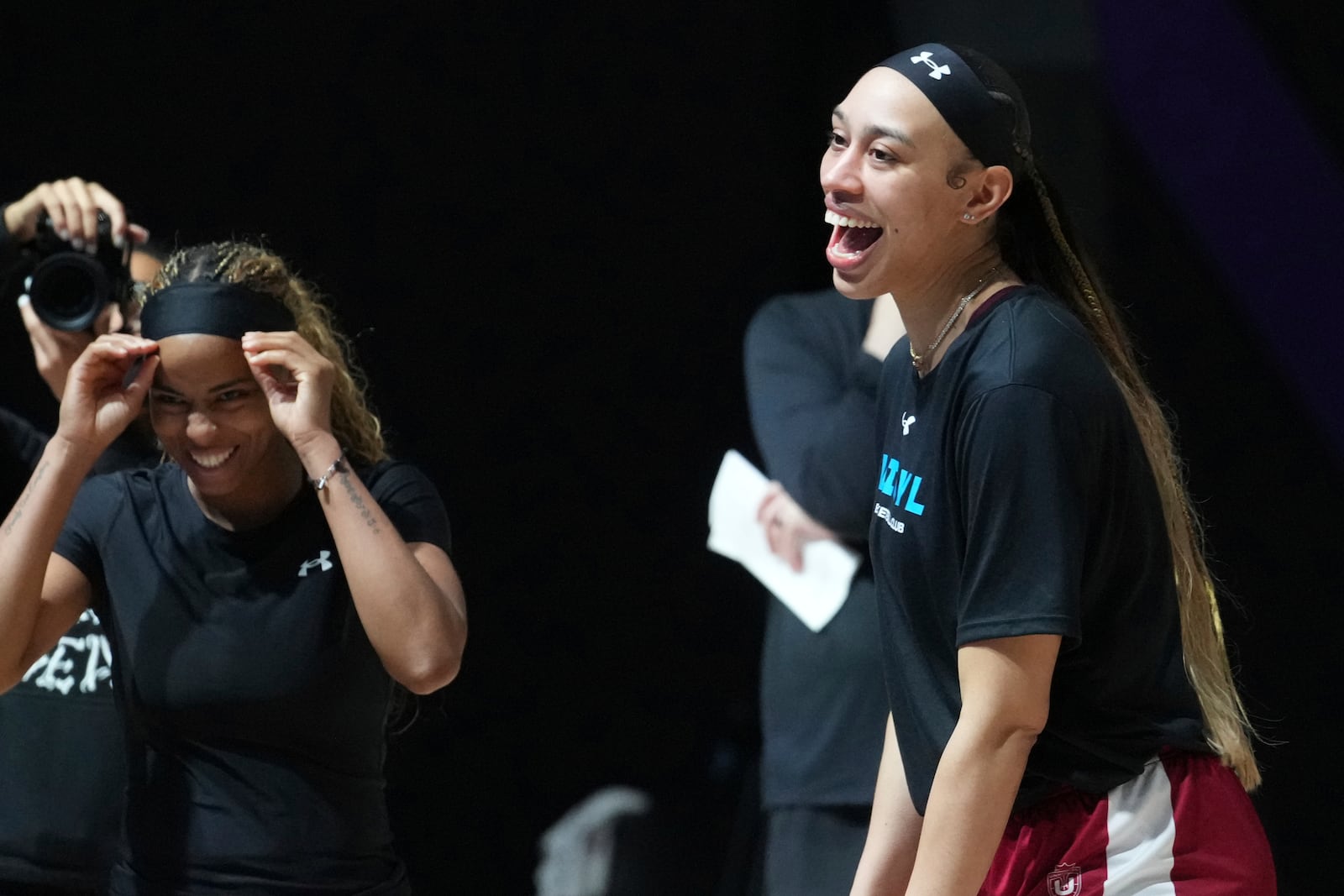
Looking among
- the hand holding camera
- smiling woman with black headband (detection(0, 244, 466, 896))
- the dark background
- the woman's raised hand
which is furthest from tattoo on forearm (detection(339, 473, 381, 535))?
Result: the dark background

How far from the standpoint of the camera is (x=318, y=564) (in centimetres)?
211

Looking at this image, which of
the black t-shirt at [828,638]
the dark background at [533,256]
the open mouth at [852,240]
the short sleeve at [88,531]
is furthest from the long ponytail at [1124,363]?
the dark background at [533,256]

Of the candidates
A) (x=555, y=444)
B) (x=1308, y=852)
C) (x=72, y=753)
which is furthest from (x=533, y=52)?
(x=1308, y=852)

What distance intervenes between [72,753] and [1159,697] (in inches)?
55.9

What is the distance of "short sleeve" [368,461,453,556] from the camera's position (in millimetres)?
2156

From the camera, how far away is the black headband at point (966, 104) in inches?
63.2

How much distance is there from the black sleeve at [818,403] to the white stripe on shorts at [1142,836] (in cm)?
80

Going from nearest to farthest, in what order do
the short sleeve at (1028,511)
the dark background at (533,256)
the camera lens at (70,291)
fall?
the short sleeve at (1028,511) → the camera lens at (70,291) → the dark background at (533,256)

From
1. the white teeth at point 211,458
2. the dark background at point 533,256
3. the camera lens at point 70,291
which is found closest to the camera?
the white teeth at point 211,458

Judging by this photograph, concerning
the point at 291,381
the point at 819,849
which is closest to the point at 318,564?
the point at 291,381

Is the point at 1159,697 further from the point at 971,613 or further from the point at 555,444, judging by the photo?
the point at 555,444

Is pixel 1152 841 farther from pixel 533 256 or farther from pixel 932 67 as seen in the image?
pixel 533 256

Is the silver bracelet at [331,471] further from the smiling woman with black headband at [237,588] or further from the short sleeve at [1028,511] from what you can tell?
the short sleeve at [1028,511]

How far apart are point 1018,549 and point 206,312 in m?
1.11
